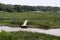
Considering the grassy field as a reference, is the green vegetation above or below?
above

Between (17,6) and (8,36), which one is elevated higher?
(8,36)

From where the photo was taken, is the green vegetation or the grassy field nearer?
the green vegetation

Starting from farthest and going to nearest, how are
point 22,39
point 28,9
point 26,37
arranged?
1. point 28,9
2. point 26,37
3. point 22,39

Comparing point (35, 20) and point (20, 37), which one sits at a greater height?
point (20, 37)

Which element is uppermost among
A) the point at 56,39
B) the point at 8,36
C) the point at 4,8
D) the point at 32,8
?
the point at 8,36


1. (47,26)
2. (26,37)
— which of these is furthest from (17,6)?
(26,37)

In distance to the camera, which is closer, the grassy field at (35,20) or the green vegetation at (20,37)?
the green vegetation at (20,37)

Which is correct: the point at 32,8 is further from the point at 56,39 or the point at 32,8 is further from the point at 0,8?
the point at 56,39

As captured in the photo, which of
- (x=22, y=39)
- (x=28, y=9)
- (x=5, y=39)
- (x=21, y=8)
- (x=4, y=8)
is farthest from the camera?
(x=28, y=9)

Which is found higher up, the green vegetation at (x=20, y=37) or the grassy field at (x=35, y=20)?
the green vegetation at (x=20, y=37)

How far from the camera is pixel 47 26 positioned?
1320 cm

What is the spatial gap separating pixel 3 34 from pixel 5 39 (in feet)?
0.96

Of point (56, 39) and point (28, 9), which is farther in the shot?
point (28, 9)

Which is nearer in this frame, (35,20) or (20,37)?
(20,37)
